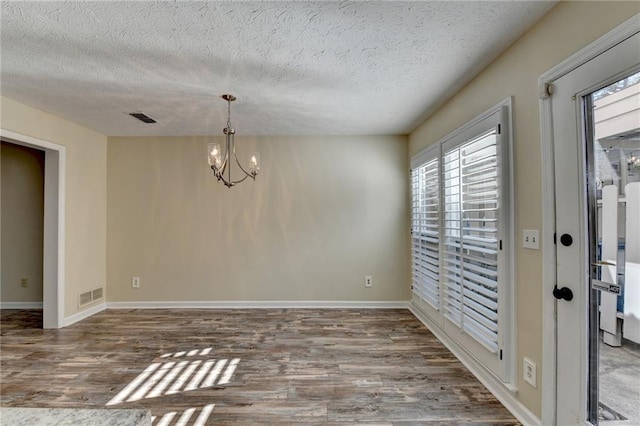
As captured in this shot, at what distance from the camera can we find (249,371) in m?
2.43

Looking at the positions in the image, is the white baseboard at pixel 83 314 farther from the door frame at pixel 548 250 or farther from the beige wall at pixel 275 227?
the door frame at pixel 548 250

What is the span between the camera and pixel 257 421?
186 cm

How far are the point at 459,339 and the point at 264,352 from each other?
1.83 metres

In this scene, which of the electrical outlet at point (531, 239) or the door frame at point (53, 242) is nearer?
the electrical outlet at point (531, 239)

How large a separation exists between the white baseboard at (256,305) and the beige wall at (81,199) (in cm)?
59

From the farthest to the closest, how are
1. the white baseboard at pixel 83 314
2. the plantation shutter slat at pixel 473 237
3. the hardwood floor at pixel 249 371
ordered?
the white baseboard at pixel 83 314 → the plantation shutter slat at pixel 473 237 → the hardwood floor at pixel 249 371

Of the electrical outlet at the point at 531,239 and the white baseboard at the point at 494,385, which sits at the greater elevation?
the electrical outlet at the point at 531,239

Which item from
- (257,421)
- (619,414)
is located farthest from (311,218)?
(619,414)

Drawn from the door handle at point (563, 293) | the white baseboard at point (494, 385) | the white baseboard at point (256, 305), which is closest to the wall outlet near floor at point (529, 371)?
the white baseboard at point (494, 385)

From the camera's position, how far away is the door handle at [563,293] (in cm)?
151

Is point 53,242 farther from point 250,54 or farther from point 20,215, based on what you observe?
point 250,54

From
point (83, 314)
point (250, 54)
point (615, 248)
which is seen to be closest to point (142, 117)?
point (250, 54)

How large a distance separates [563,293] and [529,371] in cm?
61

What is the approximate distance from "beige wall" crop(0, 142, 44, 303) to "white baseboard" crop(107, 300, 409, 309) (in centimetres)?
127
